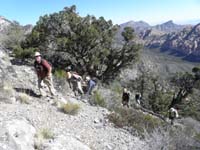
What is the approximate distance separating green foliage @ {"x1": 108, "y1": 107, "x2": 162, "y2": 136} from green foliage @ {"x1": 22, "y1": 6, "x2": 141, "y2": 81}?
1604 centimetres

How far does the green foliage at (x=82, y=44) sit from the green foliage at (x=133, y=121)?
52.6 ft

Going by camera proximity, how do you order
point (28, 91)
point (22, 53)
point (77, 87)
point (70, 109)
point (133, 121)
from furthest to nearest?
point (22, 53) → point (77, 87) → point (28, 91) → point (133, 121) → point (70, 109)

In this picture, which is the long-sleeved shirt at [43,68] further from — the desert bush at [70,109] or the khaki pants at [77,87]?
the khaki pants at [77,87]

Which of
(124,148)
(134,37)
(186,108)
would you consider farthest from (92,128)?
(186,108)

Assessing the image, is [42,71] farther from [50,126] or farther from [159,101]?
[159,101]

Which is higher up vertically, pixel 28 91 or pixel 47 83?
pixel 47 83

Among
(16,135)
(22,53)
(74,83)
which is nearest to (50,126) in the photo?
(16,135)

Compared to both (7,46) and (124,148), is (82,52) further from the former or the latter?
(124,148)

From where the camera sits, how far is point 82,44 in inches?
1180

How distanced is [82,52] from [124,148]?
20.3 metres

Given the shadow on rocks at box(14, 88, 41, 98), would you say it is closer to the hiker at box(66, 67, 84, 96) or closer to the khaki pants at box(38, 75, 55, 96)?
the khaki pants at box(38, 75, 55, 96)

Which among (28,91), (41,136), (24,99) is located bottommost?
(41,136)

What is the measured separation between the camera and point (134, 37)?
106ft

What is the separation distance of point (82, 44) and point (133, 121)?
17.5 metres
